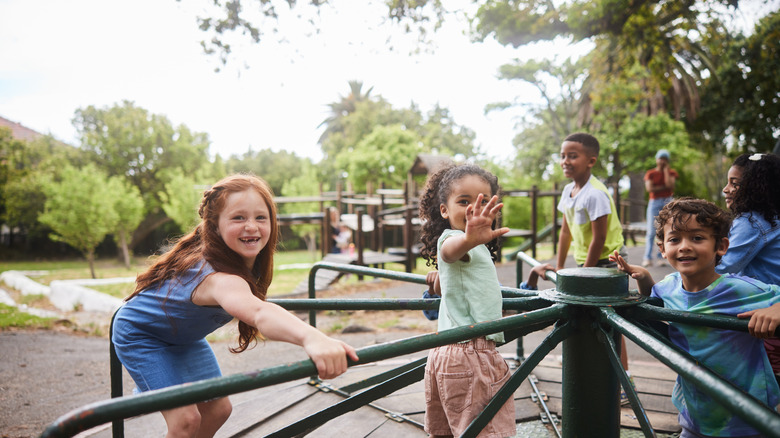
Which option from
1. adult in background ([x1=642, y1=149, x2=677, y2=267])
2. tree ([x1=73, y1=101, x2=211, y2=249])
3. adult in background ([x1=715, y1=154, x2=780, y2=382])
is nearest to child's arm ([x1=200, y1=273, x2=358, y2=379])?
adult in background ([x1=715, y1=154, x2=780, y2=382])

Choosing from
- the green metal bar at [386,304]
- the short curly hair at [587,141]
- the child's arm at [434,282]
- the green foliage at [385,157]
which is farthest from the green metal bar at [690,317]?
the green foliage at [385,157]

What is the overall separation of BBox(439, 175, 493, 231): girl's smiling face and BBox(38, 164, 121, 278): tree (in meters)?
18.1

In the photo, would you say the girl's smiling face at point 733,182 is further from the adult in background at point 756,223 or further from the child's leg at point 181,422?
the child's leg at point 181,422

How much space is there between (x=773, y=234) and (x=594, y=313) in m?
0.91

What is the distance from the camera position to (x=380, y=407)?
270cm

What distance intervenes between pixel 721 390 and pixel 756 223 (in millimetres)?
1289

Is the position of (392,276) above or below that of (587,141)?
below

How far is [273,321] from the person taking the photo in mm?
1312

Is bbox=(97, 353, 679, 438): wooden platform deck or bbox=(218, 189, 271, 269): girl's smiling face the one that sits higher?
bbox=(218, 189, 271, 269): girl's smiling face

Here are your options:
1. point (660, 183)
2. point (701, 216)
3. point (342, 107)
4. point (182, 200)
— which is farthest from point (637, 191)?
point (342, 107)

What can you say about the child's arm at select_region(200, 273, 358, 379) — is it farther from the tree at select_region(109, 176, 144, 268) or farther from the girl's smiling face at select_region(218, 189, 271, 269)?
the tree at select_region(109, 176, 144, 268)

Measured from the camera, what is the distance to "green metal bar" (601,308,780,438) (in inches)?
31.5

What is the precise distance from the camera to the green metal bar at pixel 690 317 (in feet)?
4.37

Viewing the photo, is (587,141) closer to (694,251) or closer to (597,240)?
(597,240)
